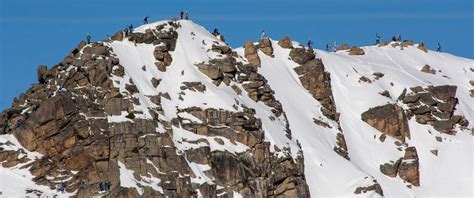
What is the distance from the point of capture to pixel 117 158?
7047 inches

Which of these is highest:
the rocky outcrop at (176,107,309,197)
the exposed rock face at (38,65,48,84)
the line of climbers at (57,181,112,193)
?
the exposed rock face at (38,65,48,84)

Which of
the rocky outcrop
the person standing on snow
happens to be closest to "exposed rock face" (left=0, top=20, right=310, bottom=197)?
the rocky outcrop

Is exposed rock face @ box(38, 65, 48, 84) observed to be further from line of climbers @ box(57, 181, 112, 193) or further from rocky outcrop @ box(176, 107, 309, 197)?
line of climbers @ box(57, 181, 112, 193)

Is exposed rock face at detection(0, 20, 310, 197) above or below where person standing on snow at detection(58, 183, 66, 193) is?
above

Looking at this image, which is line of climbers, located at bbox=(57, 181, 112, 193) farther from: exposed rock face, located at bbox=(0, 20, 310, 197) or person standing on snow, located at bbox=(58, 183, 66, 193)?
exposed rock face, located at bbox=(0, 20, 310, 197)

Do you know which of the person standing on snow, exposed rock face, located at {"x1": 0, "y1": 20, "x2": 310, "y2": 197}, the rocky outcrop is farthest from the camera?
the rocky outcrop

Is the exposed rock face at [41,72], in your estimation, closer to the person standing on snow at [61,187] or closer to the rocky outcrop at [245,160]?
the rocky outcrop at [245,160]

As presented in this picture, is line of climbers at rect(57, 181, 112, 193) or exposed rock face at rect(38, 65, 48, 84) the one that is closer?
line of climbers at rect(57, 181, 112, 193)

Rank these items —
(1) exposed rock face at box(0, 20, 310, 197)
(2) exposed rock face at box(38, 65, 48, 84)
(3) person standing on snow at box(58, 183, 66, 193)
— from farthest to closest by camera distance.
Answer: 1. (2) exposed rock face at box(38, 65, 48, 84)
2. (1) exposed rock face at box(0, 20, 310, 197)
3. (3) person standing on snow at box(58, 183, 66, 193)

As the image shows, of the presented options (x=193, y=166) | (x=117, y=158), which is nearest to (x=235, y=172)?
(x=193, y=166)

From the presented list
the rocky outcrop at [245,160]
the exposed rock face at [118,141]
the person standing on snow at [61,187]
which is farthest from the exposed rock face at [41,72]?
the person standing on snow at [61,187]

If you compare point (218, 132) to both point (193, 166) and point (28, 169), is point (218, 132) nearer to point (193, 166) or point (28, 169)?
point (193, 166)

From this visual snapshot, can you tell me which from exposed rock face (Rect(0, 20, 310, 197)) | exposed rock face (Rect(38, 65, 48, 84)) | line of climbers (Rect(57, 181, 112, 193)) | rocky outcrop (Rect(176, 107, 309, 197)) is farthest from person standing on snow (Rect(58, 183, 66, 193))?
exposed rock face (Rect(38, 65, 48, 84))

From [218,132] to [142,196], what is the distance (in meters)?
22.8
